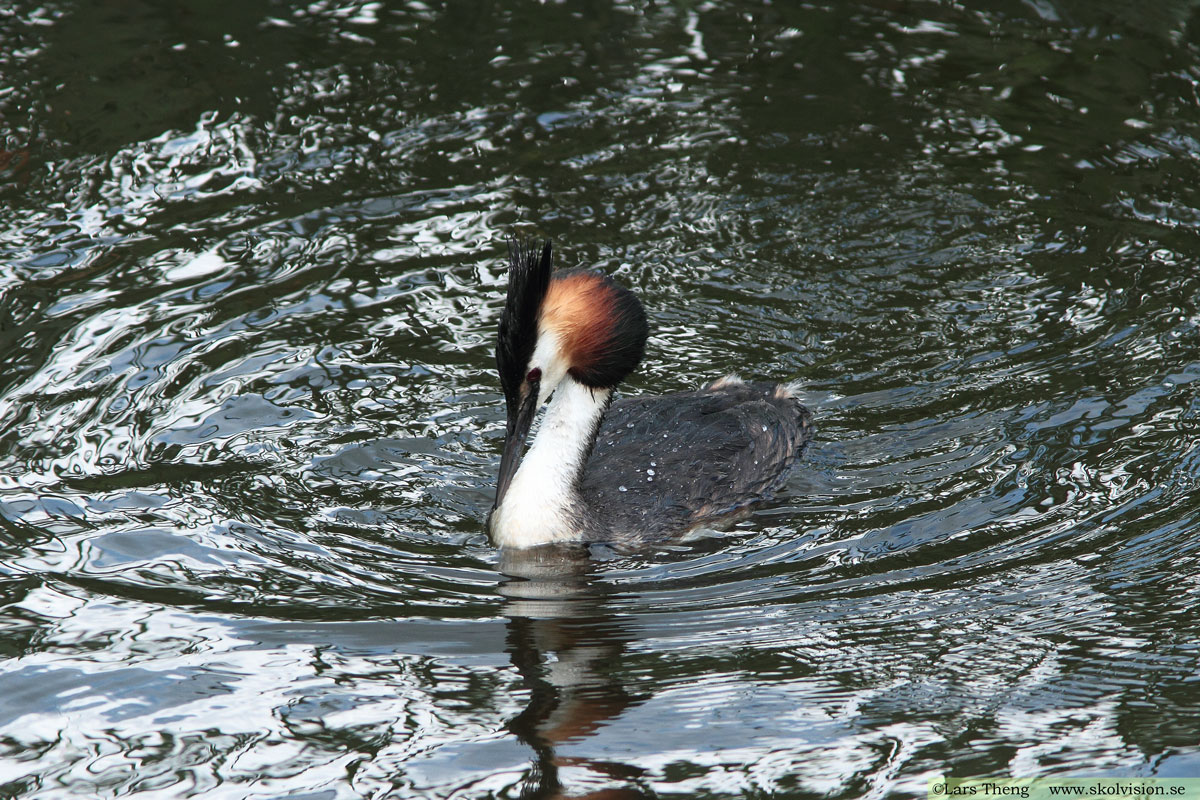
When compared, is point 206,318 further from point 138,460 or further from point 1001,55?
point 1001,55

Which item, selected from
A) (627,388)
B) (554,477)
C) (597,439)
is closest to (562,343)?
(554,477)

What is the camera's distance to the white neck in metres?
5.96

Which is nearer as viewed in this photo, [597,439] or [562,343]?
[562,343]

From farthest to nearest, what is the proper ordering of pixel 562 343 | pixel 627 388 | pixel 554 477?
1. pixel 627 388
2. pixel 554 477
3. pixel 562 343

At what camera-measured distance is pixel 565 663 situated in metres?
5.13

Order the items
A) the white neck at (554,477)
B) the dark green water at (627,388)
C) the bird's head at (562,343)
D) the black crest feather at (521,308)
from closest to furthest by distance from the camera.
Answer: the dark green water at (627,388)
the black crest feather at (521,308)
the bird's head at (562,343)
the white neck at (554,477)

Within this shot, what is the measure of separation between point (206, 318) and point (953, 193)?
496 cm

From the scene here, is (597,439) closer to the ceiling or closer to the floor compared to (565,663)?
closer to the ceiling

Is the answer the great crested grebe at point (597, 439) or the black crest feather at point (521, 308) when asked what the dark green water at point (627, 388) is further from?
the black crest feather at point (521, 308)

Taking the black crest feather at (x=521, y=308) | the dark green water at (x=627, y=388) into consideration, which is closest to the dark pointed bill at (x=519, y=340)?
the black crest feather at (x=521, y=308)

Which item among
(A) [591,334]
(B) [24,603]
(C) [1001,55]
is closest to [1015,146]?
(C) [1001,55]

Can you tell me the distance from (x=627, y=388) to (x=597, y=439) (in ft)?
2.86

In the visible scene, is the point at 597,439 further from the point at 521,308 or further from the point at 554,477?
the point at 521,308

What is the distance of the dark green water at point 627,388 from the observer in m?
4.71
